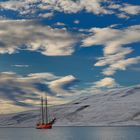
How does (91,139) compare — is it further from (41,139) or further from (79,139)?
(41,139)

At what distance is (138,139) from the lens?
518ft

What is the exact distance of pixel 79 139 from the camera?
167 m

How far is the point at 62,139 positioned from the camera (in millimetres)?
167625

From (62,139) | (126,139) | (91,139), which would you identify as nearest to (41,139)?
(62,139)

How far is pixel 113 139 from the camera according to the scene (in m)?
162

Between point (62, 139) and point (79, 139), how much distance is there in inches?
257

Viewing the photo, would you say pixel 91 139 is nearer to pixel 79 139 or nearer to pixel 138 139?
pixel 79 139

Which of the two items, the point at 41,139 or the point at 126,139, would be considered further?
the point at 41,139

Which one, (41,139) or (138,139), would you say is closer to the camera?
(138,139)

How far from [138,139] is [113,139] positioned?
31.0ft

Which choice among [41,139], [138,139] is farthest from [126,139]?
[41,139]

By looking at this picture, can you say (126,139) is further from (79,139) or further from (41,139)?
(41,139)

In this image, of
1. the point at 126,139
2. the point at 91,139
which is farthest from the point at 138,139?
the point at 91,139

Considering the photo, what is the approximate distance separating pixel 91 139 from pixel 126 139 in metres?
15.2
